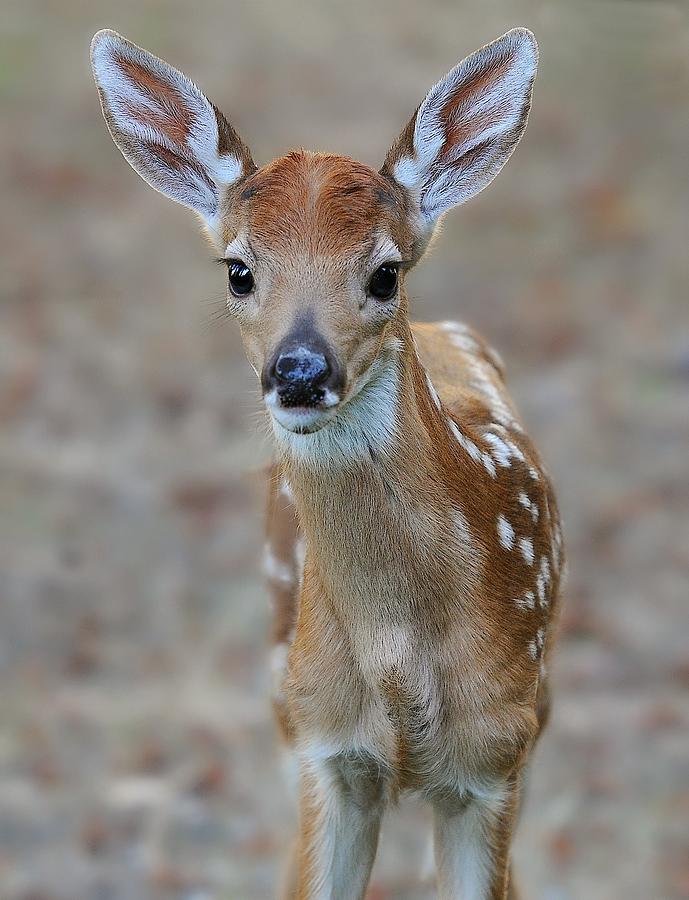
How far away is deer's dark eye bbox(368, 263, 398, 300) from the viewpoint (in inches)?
132

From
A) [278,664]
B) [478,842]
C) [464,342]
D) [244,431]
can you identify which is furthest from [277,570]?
[244,431]

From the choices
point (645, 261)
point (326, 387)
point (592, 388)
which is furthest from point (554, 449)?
point (326, 387)

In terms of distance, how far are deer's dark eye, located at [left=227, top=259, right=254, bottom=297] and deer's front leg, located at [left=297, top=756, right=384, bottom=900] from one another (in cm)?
121

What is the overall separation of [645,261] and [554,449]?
2056 mm

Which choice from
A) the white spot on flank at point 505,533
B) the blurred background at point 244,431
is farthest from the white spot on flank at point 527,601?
the blurred background at point 244,431

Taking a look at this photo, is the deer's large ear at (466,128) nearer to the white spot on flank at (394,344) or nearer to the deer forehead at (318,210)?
the deer forehead at (318,210)

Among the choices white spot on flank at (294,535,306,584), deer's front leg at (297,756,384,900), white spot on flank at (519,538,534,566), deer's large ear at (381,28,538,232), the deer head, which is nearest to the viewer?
the deer head

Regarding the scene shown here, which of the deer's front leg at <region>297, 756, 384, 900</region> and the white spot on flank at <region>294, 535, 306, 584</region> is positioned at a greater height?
the white spot on flank at <region>294, 535, 306, 584</region>

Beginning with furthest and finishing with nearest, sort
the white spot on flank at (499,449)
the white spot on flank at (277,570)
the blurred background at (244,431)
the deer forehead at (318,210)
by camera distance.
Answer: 1. the blurred background at (244,431)
2. the white spot on flank at (277,570)
3. the white spot on flank at (499,449)
4. the deer forehead at (318,210)

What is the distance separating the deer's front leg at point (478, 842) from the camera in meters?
3.83

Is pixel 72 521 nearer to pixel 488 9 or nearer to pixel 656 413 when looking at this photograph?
pixel 656 413

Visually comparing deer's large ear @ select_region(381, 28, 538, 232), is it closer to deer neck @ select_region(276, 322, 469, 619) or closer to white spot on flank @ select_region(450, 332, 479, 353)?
deer neck @ select_region(276, 322, 469, 619)

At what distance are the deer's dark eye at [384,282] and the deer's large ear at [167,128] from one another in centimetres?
56

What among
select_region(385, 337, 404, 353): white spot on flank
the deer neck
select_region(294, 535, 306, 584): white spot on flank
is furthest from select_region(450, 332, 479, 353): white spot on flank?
select_region(385, 337, 404, 353): white spot on flank
